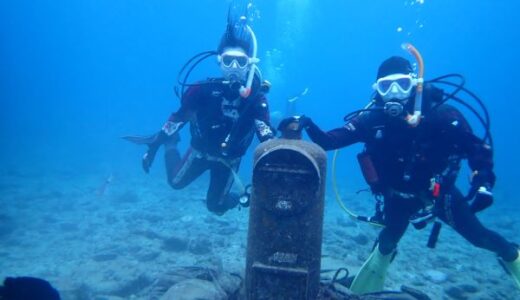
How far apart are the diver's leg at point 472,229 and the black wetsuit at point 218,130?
2973 millimetres

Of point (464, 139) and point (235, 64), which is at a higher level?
point (235, 64)

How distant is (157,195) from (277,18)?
102 metres

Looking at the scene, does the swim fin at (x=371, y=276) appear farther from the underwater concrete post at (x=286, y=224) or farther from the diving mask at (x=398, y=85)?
the diving mask at (x=398, y=85)

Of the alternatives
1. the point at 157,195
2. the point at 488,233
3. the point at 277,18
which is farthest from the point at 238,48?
the point at 277,18

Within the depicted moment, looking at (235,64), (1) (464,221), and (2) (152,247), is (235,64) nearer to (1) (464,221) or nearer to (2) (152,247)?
(1) (464,221)

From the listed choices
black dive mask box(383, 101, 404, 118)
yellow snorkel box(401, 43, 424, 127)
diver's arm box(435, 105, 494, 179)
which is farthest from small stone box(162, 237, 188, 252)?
diver's arm box(435, 105, 494, 179)

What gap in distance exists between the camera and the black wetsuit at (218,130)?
256 inches

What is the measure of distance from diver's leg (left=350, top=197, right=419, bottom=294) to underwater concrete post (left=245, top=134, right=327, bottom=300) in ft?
8.19

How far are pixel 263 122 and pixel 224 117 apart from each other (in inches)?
35.1

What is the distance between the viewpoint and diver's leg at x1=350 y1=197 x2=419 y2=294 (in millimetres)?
5859

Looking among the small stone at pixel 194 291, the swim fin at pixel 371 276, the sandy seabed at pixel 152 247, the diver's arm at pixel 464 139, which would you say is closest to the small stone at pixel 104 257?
the sandy seabed at pixel 152 247

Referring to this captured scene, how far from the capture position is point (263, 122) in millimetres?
6105

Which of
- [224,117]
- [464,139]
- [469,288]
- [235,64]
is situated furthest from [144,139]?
[469,288]

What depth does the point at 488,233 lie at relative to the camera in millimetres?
5727
